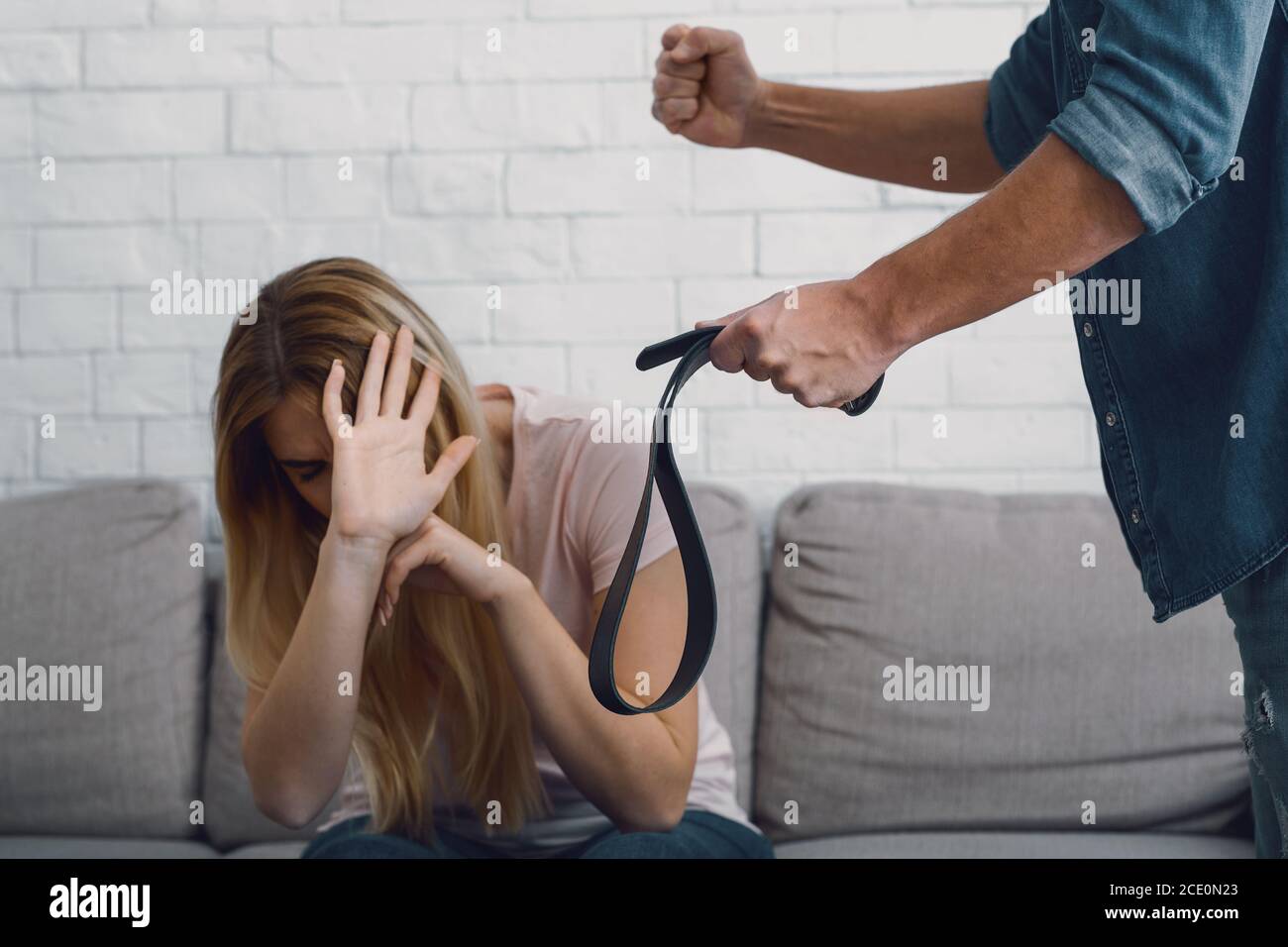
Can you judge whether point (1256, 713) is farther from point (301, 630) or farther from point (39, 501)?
point (39, 501)

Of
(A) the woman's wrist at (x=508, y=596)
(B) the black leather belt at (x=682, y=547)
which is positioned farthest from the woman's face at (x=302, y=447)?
(B) the black leather belt at (x=682, y=547)

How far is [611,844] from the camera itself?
958 millimetres

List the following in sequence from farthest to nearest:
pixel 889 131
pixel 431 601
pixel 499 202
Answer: pixel 499 202 < pixel 431 601 < pixel 889 131

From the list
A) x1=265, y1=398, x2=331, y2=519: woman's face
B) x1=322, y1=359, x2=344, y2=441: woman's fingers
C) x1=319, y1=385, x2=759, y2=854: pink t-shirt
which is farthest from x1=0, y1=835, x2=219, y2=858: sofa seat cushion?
x1=322, y1=359, x2=344, y2=441: woman's fingers

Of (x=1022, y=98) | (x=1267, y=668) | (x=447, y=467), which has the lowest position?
(x=1267, y=668)

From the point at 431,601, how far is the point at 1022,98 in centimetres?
70

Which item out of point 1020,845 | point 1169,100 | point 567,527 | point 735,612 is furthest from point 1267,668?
point 735,612

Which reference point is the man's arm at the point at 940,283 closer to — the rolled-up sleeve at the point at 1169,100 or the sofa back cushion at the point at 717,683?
the rolled-up sleeve at the point at 1169,100

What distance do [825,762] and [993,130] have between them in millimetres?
793

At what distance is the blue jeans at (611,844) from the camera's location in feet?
3.15

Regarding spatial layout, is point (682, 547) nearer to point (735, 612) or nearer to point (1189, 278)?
point (1189, 278)

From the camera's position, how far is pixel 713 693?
4.61ft
